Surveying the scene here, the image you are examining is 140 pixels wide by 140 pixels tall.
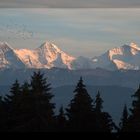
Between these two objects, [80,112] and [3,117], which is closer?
[3,117]

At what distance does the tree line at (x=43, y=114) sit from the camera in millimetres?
34969


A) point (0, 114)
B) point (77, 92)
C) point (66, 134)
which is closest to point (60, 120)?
point (77, 92)

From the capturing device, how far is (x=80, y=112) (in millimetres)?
37750

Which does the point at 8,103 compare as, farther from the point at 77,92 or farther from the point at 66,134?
the point at 66,134

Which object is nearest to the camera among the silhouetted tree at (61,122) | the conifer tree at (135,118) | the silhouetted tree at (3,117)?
the silhouetted tree at (3,117)

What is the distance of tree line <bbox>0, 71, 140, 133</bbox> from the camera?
35.0 metres

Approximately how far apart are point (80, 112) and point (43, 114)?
2587 millimetres

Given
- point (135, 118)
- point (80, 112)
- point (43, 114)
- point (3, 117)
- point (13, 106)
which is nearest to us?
point (3, 117)

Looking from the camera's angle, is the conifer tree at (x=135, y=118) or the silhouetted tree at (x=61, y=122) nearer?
the silhouetted tree at (x=61, y=122)

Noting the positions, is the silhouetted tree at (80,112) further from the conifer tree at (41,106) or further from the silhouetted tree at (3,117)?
the silhouetted tree at (3,117)

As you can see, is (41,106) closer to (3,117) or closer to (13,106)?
(13,106)

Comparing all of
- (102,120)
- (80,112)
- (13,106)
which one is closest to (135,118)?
(102,120)

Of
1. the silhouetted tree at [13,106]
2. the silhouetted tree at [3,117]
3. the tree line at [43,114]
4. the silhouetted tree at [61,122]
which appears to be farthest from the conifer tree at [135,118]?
the silhouetted tree at [3,117]

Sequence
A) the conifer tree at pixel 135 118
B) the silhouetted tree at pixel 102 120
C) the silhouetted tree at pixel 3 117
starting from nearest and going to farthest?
the silhouetted tree at pixel 3 117 < the silhouetted tree at pixel 102 120 < the conifer tree at pixel 135 118
